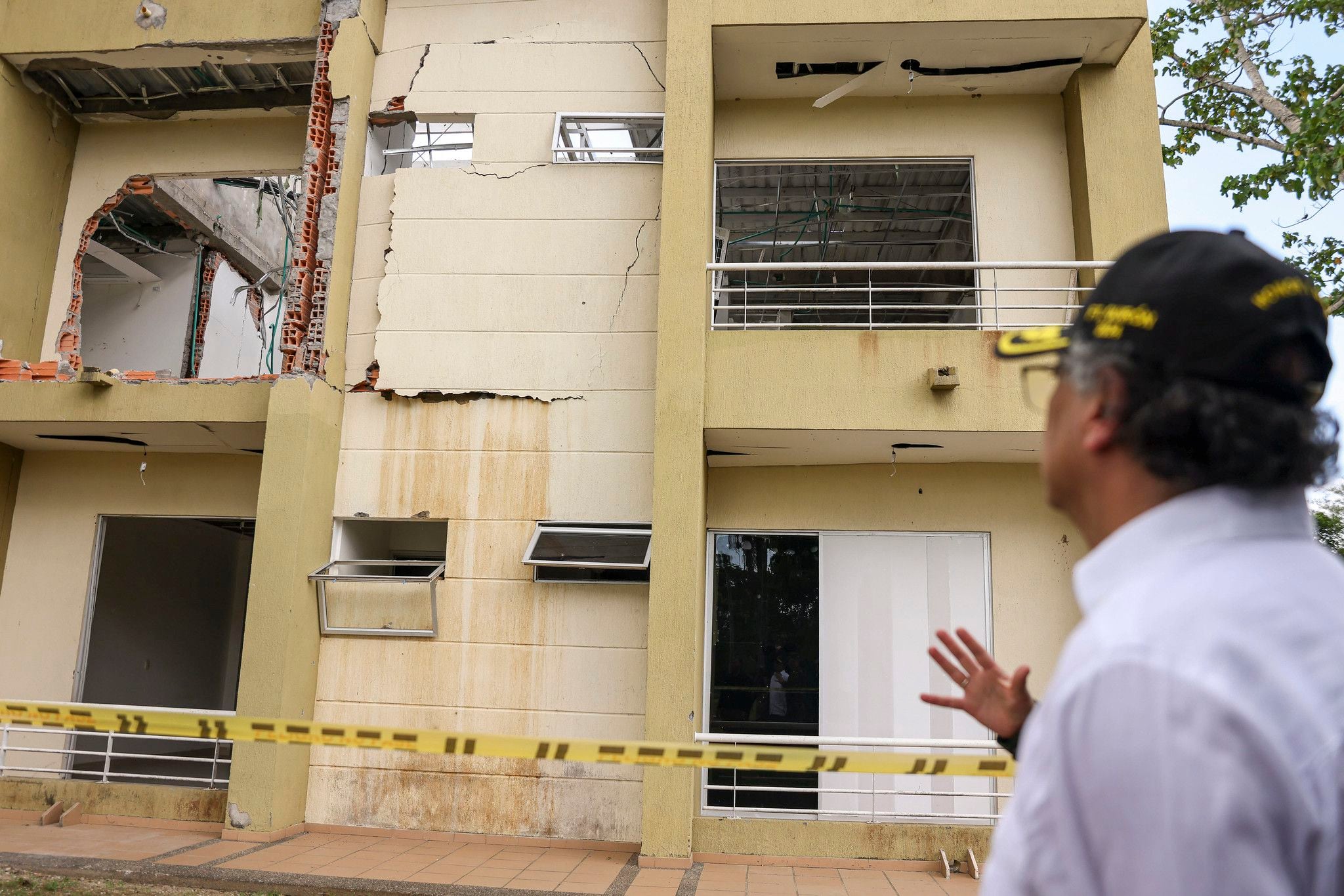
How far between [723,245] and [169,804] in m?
7.20

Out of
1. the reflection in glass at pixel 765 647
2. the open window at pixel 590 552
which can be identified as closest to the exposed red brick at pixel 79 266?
the open window at pixel 590 552

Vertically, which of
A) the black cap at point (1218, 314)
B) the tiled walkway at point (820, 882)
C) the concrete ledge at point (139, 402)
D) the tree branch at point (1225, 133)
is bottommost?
the tiled walkway at point (820, 882)

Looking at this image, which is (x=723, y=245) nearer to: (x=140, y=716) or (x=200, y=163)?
(x=200, y=163)

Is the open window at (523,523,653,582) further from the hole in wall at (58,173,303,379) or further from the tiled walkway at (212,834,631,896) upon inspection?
the hole in wall at (58,173,303,379)

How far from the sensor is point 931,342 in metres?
7.23

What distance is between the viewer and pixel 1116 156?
25.3ft

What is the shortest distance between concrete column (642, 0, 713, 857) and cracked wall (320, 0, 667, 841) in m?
0.60

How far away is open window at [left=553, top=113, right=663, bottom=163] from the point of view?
820cm

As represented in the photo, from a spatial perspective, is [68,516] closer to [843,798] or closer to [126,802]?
[126,802]

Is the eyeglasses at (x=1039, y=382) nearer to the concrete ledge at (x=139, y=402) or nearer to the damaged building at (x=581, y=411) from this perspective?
the damaged building at (x=581, y=411)

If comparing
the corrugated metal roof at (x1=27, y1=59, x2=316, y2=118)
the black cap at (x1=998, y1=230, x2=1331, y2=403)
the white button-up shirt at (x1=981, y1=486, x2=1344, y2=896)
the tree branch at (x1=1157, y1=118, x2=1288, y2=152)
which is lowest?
the white button-up shirt at (x1=981, y1=486, x2=1344, y2=896)

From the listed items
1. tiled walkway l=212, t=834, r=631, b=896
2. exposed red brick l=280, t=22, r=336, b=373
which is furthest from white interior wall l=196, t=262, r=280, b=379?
tiled walkway l=212, t=834, r=631, b=896

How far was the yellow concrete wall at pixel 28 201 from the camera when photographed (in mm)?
8797

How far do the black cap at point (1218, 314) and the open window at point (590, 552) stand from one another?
6536 millimetres
